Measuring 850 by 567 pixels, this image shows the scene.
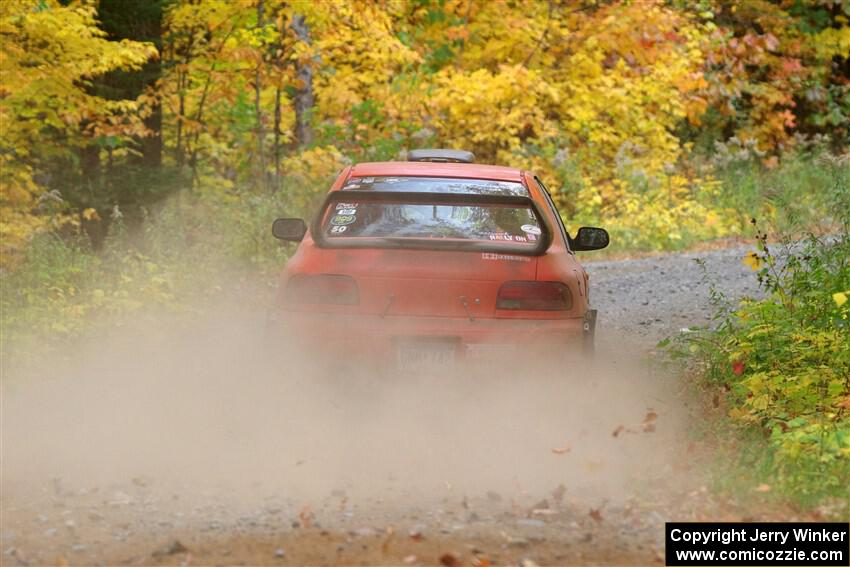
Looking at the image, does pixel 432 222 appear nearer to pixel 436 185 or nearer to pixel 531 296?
pixel 436 185

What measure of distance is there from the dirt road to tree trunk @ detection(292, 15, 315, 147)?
1034cm

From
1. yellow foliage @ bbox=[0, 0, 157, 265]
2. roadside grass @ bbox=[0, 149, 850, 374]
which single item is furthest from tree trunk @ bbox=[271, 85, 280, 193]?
yellow foliage @ bbox=[0, 0, 157, 265]

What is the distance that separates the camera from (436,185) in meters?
7.62

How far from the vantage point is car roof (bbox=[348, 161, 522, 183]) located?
782 centimetres

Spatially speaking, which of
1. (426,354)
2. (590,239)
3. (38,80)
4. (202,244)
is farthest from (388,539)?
(202,244)

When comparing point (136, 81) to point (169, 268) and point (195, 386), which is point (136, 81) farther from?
point (195, 386)

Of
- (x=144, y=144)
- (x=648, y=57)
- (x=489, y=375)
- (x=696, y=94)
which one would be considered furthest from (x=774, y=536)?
(x=696, y=94)

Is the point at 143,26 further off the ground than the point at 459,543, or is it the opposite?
the point at 143,26

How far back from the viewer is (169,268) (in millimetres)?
12875

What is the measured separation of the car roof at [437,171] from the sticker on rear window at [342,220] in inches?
26.4

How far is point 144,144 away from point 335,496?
1121 centimetres

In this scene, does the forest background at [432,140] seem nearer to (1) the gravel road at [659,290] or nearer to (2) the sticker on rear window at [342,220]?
(1) the gravel road at [659,290]

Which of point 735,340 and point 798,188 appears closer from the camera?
point 735,340

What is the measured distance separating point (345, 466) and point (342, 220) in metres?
1.63
